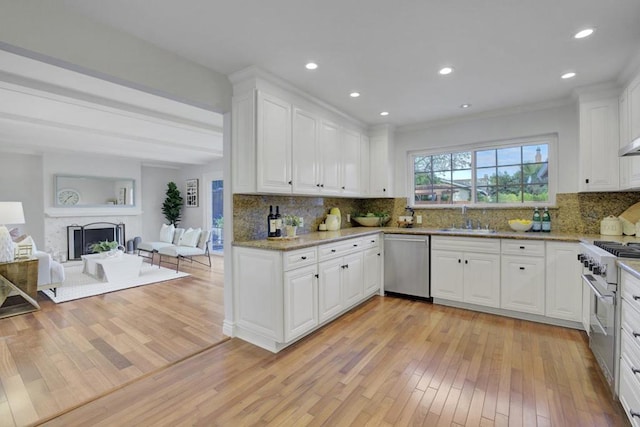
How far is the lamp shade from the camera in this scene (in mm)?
3455

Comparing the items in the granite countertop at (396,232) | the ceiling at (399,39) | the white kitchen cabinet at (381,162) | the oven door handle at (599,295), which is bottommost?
the oven door handle at (599,295)

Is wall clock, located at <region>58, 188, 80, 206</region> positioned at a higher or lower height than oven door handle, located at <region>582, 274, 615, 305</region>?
higher

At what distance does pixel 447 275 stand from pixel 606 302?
5.64 feet

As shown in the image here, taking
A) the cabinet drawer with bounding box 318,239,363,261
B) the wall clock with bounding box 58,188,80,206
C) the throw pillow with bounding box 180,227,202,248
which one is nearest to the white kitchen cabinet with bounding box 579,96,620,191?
the cabinet drawer with bounding box 318,239,363,261

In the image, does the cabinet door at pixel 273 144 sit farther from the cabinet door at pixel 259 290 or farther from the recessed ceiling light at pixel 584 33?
the recessed ceiling light at pixel 584 33

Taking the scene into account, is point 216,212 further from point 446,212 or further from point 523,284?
point 523,284

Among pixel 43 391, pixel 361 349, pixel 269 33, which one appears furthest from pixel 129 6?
pixel 361 349

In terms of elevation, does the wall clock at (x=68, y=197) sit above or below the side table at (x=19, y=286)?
above

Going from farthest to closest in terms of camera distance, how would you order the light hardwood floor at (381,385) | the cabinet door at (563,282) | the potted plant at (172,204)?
the potted plant at (172,204) < the cabinet door at (563,282) < the light hardwood floor at (381,385)

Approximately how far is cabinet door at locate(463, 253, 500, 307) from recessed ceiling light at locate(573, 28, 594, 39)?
2078mm

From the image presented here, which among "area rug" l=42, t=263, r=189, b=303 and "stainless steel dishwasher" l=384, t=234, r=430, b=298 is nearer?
"stainless steel dishwasher" l=384, t=234, r=430, b=298

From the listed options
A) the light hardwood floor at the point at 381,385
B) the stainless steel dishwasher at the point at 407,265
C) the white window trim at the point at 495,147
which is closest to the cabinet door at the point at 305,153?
the stainless steel dishwasher at the point at 407,265

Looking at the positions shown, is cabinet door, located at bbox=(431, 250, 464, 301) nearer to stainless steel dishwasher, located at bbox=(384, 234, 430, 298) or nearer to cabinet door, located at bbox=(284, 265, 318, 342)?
stainless steel dishwasher, located at bbox=(384, 234, 430, 298)

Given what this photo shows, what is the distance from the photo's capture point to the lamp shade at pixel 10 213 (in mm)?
3455
